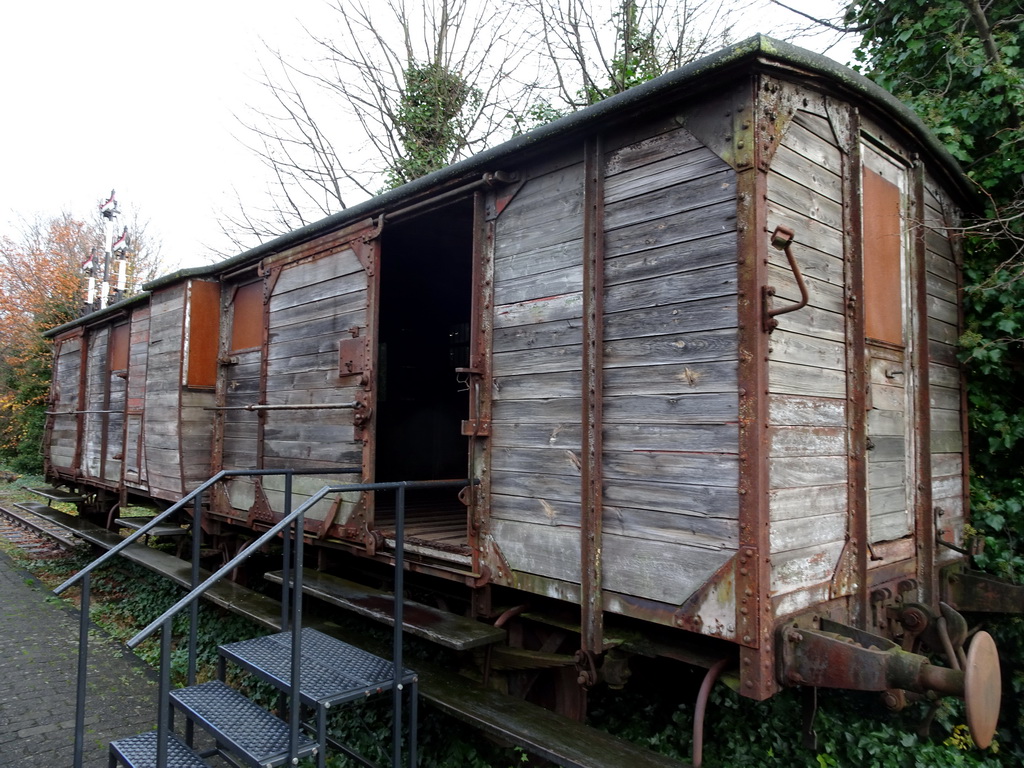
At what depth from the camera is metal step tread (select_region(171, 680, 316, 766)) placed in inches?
104

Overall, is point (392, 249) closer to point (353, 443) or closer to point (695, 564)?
point (353, 443)

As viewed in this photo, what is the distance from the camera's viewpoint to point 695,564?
2703 millimetres

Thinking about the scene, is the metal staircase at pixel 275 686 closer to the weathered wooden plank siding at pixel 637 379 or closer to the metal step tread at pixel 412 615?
the metal step tread at pixel 412 615

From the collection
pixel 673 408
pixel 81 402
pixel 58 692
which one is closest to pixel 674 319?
pixel 673 408

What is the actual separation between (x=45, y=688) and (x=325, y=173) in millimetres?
11410

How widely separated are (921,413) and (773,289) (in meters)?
1.89

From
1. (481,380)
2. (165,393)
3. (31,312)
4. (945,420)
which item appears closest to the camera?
(481,380)

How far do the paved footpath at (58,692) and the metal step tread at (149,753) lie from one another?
3.75ft

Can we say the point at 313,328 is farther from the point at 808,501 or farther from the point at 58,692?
the point at 808,501

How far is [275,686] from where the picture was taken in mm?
2975

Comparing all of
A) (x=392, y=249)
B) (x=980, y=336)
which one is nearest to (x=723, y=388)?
(x=980, y=336)

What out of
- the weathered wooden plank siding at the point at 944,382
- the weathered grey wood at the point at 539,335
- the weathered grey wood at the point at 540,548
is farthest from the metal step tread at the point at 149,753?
the weathered wooden plank siding at the point at 944,382

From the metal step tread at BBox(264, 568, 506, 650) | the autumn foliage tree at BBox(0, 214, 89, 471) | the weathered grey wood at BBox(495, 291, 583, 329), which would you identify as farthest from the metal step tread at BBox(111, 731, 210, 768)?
the autumn foliage tree at BBox(0, 214, 89, 471)

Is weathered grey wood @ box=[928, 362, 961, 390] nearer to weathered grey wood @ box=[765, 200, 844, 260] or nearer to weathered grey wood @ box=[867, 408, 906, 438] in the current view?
weathered grey wood @ box=[867, 408, 906, 438]
